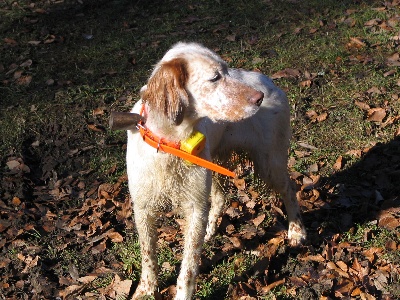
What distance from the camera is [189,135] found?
3.53m

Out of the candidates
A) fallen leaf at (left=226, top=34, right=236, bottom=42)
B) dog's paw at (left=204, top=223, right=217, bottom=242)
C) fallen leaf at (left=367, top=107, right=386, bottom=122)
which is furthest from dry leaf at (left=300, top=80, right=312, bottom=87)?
dog's paw at (left=204, top=223, right=217, bottom=242)

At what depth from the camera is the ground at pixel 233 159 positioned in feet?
14.7

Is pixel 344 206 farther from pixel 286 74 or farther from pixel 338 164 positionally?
pixel 286 74

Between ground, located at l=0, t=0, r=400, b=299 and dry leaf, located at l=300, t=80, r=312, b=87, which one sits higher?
dry leaf, located at l=300, t=80, r=312, b=87

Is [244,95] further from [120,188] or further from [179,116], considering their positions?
[120,188]

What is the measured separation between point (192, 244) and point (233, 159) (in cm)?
99

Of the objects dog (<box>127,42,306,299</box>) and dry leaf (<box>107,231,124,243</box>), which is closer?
dog (<box>127,42,306,299</box>)

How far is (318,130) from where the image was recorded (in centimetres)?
603

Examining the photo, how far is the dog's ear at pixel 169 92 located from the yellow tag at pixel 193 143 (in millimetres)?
216

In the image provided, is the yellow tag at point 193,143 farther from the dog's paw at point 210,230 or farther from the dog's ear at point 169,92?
the dog's paw at point 210,230

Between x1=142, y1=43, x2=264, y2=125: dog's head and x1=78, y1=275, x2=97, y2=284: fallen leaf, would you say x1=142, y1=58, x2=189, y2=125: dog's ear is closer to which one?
x1=142, y1=43, x2=264, y2=125: dog's head

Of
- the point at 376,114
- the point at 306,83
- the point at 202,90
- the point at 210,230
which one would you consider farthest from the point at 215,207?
the point at 306,83

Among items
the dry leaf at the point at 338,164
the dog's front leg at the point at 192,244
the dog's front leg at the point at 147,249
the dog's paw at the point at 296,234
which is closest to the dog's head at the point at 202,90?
the dog's front leg at the point at 192,244

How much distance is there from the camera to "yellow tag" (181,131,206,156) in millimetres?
3508
